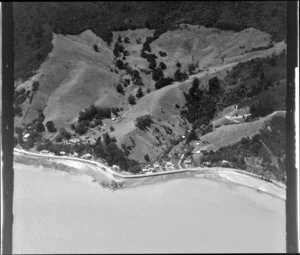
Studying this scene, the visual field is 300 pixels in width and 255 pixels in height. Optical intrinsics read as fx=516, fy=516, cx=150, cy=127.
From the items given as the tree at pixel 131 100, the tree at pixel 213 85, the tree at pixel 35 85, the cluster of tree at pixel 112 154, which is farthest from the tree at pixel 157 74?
the tree at pixel 35 85

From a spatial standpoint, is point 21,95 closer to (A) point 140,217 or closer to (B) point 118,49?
(B) point 118,49

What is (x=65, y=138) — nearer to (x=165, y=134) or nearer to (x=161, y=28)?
A: (x=165, y=134)

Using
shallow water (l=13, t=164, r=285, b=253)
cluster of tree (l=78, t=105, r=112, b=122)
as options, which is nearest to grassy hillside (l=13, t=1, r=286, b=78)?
cluster of tree (l=78, t=105, r=112, b=122)

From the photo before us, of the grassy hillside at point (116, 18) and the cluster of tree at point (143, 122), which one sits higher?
the grassy hillside at point (116, 18)

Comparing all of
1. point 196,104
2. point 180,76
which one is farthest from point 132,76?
point 196,104

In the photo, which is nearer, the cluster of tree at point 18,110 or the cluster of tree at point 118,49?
the cluster of tree at point 18,110

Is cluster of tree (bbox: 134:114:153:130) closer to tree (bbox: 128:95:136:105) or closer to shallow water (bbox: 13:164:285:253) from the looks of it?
tree (bbox: 128:95:136:105)

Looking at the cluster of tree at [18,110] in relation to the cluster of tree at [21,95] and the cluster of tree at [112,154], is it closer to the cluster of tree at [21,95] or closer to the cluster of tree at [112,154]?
the cluster of tree at [21,95]

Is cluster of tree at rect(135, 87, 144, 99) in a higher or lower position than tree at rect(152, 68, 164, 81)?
lower
